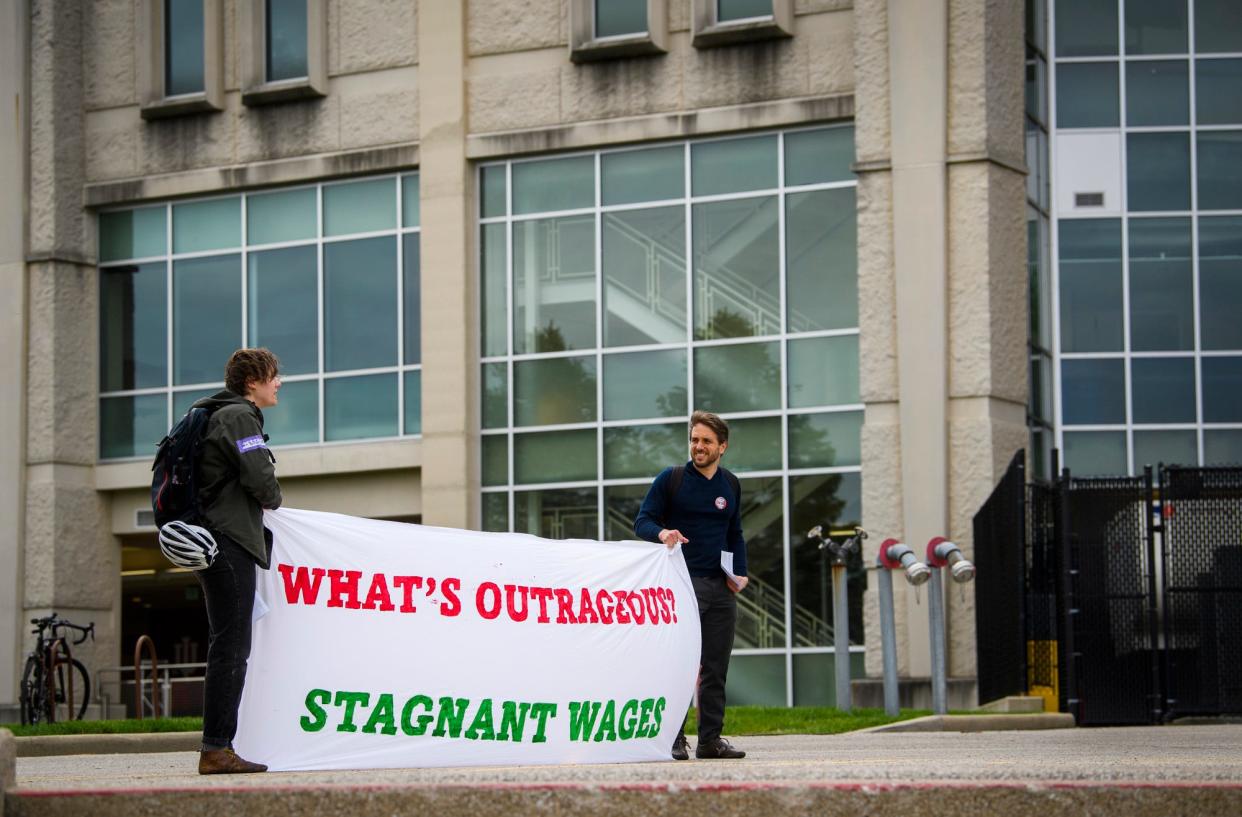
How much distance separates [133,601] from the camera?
131 ft

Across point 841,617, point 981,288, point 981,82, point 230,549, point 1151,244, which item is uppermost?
point 981,82

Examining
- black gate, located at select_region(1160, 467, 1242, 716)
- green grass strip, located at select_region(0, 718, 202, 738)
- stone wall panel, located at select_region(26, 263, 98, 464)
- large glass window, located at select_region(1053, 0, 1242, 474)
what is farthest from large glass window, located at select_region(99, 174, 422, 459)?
black gate, located at select_region(1160, 467, 1242, 716)

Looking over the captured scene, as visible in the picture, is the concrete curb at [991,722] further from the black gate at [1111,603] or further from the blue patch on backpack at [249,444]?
the blue patch on backpack at [249,444]

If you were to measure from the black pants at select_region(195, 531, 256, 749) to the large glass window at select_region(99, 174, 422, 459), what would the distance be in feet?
53.6

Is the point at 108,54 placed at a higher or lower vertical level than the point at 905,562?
higher

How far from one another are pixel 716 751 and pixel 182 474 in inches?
129

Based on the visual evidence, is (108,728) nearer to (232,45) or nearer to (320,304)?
(320,304)

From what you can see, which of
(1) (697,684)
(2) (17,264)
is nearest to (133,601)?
(2) (17,264)

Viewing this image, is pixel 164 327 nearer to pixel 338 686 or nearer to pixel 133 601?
pixel 133 601

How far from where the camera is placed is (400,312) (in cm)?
2427

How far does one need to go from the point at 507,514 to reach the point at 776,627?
3.77 metres

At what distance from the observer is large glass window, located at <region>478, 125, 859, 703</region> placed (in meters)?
22.1

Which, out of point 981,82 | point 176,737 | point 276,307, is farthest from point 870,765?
point 276,307

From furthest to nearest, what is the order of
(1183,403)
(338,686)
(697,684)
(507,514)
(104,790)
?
(1183,403), (507,514), (697,684), (338,686), (104,790)
